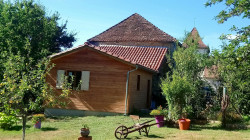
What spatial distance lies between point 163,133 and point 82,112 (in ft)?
21.6

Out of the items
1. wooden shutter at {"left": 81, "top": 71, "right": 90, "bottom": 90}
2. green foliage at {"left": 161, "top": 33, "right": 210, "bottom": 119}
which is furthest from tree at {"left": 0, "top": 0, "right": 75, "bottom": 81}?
green foliage at {"left": 161, "top": 33, "right": 210, "bottom": 119}

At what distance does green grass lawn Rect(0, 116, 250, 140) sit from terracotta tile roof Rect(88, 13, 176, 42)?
39.6ft

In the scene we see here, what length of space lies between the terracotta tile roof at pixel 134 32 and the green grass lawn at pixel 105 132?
12056 mm

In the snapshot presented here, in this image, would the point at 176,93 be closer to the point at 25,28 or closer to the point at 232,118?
the point at 232,118

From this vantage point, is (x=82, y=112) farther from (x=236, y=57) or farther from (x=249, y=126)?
(x=236, y=57)

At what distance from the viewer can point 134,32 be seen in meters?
24.8

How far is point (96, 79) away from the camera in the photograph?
15086mm

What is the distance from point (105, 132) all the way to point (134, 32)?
1586 cm

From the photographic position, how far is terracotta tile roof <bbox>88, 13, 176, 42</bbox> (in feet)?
76.9

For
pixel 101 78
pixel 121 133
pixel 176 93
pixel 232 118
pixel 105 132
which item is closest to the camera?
pixel 121 133

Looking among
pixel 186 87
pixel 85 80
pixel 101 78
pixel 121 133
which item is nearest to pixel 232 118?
pixel 186 87

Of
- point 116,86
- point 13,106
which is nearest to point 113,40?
point 116,86

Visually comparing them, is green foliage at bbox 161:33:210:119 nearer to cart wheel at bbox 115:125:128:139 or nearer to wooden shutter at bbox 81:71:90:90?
cart wheel at bbox 115:125:128:139

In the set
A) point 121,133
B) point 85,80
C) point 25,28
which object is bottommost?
point 121,133
